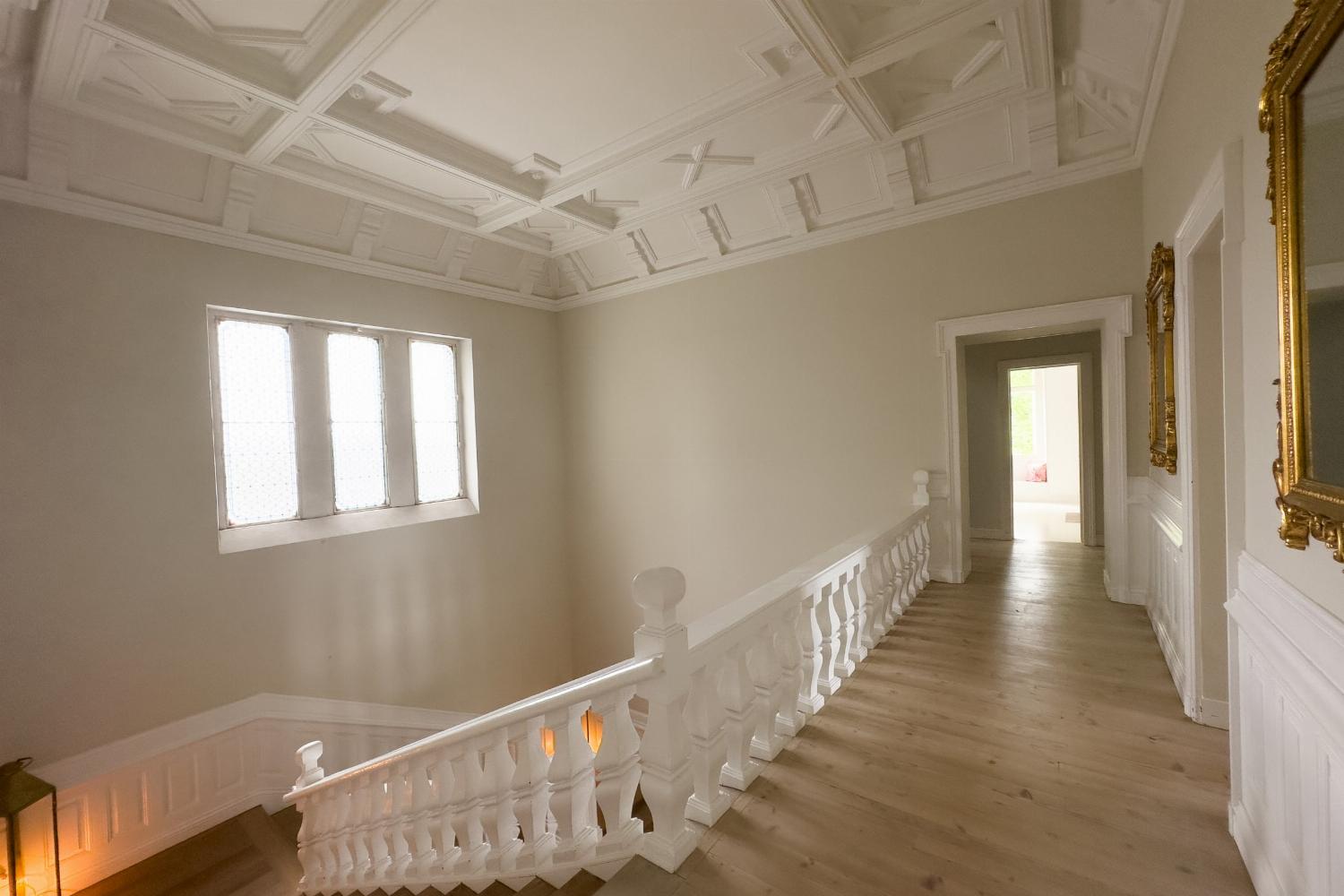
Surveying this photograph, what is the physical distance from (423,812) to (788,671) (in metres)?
1.94

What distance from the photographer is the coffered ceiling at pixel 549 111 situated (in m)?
3.16

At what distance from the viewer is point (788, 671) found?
2789 mm

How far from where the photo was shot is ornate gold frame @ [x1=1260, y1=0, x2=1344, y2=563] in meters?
1.28

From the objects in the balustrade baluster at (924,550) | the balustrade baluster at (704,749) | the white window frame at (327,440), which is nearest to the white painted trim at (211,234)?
the white window frame at (327,440)

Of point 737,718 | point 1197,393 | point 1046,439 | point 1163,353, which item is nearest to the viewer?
point 737,718

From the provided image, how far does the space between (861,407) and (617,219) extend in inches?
129

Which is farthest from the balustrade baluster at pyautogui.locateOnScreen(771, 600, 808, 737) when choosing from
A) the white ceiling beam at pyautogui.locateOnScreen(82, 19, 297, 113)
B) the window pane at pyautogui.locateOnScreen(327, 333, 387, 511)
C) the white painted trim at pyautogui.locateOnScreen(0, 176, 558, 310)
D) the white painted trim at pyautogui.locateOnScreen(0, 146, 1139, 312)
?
the white painted trim at pyautogui.locateOnScreen(0, 176, 558, 310)

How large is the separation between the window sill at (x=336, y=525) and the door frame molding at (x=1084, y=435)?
7.07 m

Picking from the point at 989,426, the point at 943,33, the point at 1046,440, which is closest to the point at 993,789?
the point at 943,33

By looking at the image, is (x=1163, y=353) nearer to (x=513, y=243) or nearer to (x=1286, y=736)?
(x=1286, y=736)

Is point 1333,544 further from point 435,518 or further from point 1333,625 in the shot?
point 435,518

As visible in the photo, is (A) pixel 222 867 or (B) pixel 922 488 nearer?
(A) pixel 222 867

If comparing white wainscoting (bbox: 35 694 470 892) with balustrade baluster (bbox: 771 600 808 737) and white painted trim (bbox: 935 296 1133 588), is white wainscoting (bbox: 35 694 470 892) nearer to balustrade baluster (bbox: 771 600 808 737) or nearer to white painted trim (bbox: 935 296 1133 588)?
balustrade baluster (bbox: 771 600 808 737)

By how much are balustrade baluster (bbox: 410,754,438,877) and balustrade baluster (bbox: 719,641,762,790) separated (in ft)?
4.91
